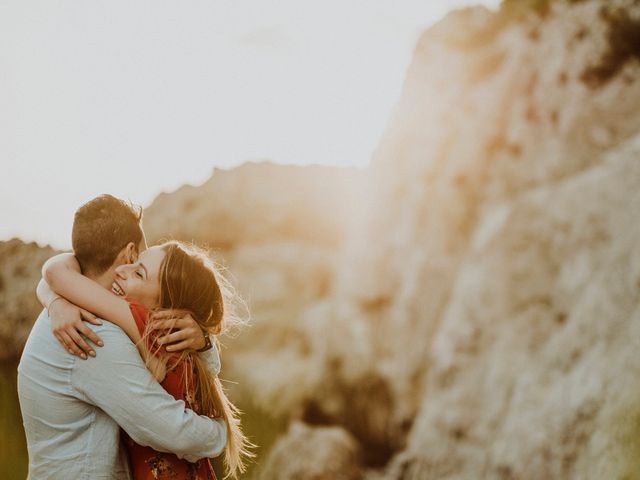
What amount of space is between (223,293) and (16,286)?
224 inches

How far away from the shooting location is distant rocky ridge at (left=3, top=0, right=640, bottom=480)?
8.46 meters

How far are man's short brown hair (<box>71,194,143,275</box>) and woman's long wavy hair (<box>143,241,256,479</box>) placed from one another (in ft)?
0.73

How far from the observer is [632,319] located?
7941 mm

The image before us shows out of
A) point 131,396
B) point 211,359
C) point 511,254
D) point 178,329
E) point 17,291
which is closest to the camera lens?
point 131,396

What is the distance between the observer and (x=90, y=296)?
9.39ft

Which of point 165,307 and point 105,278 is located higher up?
point 105,278

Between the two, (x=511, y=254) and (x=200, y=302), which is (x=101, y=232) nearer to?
(x=200, y=302)

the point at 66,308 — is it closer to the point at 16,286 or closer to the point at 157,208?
the point at 16,286

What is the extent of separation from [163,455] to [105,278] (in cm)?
89

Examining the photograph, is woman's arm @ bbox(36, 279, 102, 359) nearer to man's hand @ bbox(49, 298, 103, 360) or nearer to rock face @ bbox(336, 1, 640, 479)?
man's hand @ bbox(49, 298, 103, 360)

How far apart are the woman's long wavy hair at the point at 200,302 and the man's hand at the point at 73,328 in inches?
15.9

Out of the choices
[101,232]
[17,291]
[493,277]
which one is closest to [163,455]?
[101,232]

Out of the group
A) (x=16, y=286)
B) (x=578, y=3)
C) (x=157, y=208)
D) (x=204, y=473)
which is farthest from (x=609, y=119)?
(x=157, y=208)

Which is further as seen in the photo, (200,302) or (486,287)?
(486,287)
